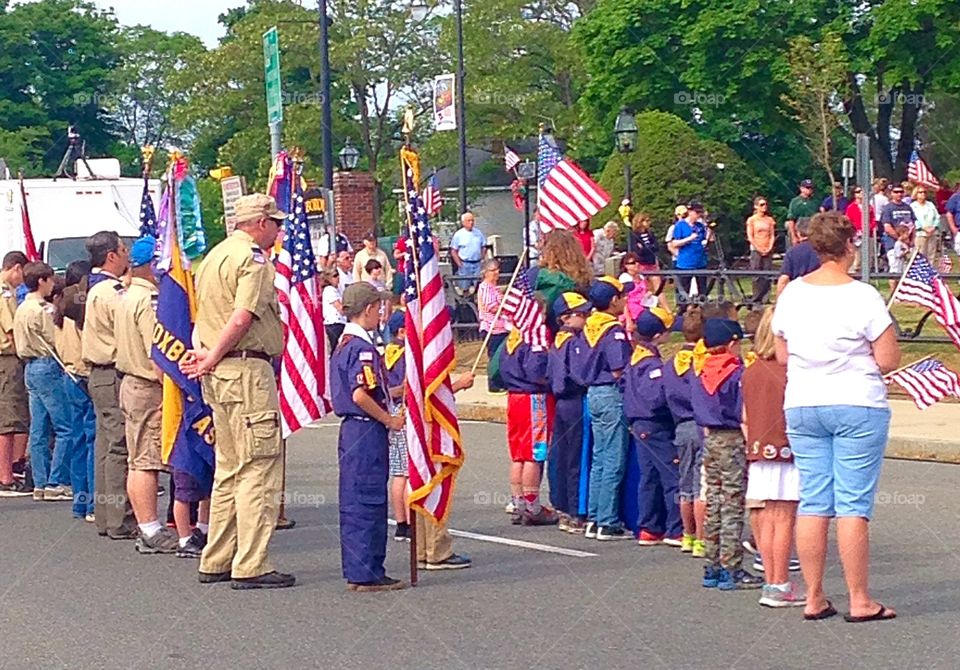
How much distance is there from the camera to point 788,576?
827 cm

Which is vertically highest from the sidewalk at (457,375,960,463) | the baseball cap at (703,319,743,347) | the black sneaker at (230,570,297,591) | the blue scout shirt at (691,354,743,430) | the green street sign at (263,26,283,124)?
the green street sign at (263,26,283,124)

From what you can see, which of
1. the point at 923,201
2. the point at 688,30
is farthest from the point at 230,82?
the point at 923,201

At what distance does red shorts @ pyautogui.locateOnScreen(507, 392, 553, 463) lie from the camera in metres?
11.0

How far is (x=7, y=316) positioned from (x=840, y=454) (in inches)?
321

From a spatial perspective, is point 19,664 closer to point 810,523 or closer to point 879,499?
point 810,523

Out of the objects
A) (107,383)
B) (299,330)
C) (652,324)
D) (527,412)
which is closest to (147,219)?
(107,383)

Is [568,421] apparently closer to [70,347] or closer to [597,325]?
[597,325]

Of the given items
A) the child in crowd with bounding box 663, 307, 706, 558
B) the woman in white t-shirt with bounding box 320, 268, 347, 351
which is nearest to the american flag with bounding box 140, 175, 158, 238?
the child in crowd with bounding box 663, 307, 706, 558

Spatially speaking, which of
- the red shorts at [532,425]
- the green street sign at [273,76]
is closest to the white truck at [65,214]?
the green street sign at [273,76]

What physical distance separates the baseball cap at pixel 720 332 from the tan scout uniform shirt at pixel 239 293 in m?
2.41

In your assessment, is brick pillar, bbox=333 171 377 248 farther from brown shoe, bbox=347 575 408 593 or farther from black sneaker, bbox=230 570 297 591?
brown shoe, bbox=347 575 408 593

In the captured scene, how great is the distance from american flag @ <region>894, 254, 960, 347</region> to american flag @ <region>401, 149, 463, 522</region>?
368cm

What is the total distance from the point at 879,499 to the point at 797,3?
38.2 metres

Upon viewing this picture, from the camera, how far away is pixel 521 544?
10547 millimetres
